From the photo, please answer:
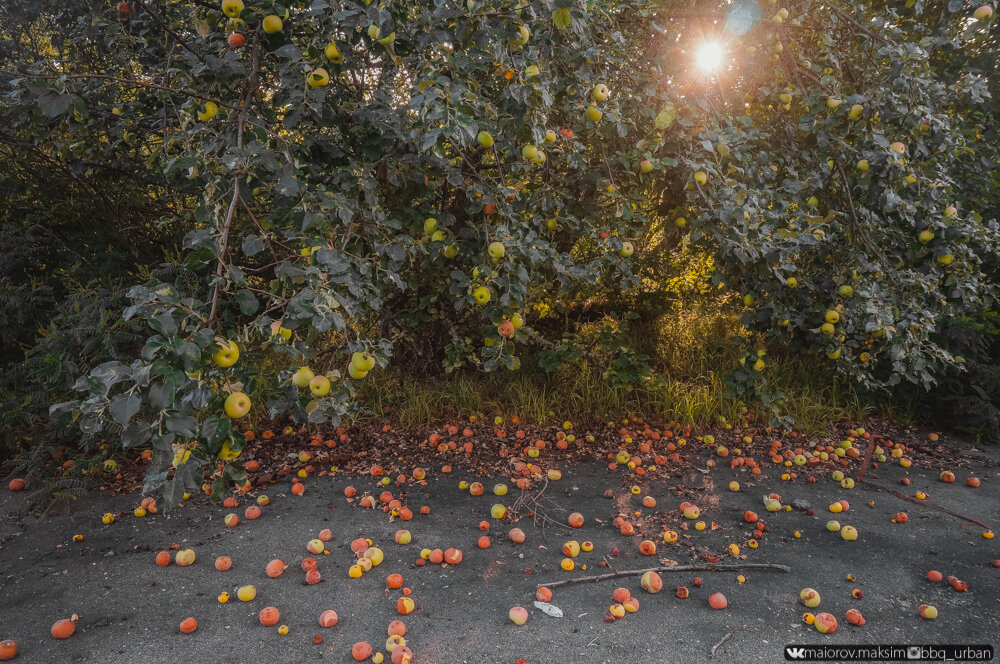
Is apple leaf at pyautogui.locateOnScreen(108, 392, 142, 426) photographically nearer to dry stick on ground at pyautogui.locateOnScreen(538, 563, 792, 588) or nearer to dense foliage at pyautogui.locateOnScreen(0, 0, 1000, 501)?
dense foliage at pyautogui.locateOnScreen(0, 0, 1000, 501)

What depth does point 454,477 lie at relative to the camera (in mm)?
3357

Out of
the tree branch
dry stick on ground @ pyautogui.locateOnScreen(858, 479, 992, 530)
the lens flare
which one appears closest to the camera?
the tree branch

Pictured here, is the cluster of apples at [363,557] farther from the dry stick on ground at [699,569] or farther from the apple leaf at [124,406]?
the apple leaf at [124,406]

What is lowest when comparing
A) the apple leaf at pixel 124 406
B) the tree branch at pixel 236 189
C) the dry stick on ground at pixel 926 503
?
the dry stick on ground at pixel 926 503

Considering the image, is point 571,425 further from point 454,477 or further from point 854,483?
point 854,483

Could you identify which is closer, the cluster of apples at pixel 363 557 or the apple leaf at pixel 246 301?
the apple leaf at pixel 246 301

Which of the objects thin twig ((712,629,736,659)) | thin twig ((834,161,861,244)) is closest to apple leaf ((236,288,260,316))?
thin twig ((712,629,736,659))

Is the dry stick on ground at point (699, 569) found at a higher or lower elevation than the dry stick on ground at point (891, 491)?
lower

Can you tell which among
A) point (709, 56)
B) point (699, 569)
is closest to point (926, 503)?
point (699, 569)

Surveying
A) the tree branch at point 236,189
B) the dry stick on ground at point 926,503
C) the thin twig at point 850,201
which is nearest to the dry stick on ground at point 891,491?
the dry stick on ground at point 926,503

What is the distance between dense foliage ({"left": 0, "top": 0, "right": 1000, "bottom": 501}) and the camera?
183 cm

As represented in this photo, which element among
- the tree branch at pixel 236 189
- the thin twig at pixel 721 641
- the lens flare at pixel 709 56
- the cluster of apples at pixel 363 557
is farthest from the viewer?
the lens flare at pixel 709 56

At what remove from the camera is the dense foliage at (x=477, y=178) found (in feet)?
6.01

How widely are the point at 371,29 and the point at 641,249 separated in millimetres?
2826
